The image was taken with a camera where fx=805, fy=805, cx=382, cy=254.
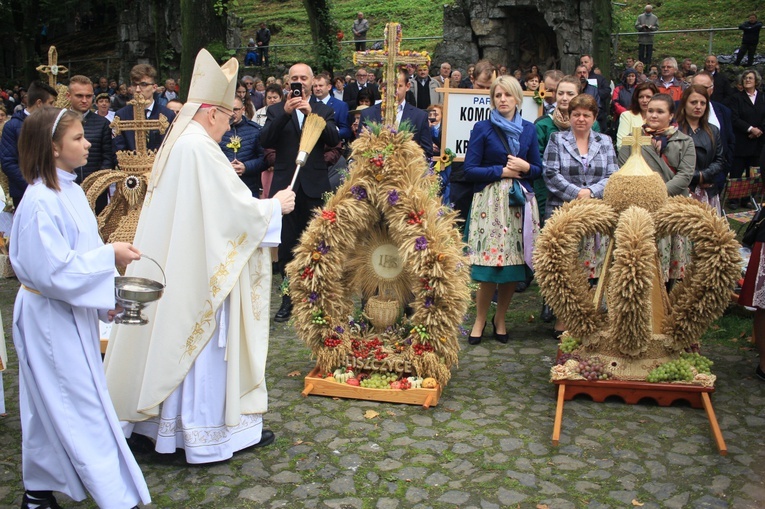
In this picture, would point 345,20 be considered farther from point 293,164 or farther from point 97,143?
point 293,164

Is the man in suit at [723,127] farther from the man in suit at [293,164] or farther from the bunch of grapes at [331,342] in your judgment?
the bunch of grapes at [331,342]

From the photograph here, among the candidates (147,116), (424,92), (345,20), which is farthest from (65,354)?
(345,20)

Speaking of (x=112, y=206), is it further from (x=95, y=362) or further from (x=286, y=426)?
(x=95, y=362)

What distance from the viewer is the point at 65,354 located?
3893mm

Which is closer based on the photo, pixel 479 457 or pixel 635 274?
pixel 479 457

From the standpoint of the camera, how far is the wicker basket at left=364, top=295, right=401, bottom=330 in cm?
608

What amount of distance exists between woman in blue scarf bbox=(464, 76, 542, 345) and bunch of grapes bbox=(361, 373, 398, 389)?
1.50 m

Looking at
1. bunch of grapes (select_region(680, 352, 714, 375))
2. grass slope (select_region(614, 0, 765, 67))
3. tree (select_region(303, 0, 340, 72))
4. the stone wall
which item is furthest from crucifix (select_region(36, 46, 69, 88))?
grass slope (select_region(614, 0, 765, 67))

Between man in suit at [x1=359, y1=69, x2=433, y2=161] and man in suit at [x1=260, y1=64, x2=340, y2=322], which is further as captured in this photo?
man in suit at [x1=359, y1=69, x2=433, y2=161]

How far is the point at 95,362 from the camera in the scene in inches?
157

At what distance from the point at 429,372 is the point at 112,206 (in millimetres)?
3623

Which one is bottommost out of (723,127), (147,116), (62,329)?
(62,329)

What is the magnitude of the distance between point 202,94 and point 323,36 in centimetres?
2172

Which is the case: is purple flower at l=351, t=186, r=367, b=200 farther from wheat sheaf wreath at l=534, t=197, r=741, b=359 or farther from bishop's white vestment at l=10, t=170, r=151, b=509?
bishop's white vestment at l=10, t=170, r=151, b=509
